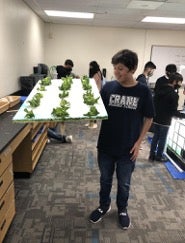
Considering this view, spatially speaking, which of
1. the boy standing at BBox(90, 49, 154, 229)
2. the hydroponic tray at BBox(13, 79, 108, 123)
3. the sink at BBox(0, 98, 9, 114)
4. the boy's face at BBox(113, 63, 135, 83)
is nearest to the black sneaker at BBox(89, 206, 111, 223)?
the boy standing at BBox(90, 49, 154, 229)

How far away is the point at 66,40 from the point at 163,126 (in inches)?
178

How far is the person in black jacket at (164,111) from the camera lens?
2953 millimetres

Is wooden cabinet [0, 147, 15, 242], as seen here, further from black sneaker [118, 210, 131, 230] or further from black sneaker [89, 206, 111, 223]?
black sneaker [118, 210, 131, 230]

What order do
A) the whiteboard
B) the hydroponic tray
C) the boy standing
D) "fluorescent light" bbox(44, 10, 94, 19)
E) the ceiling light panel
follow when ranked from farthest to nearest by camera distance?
1. the whiteboard
2. "fluorescent light" bbox(44, 10, 94, 19)
3. the ceiling light panel
4. the boy standing
5. the hydroponic tray

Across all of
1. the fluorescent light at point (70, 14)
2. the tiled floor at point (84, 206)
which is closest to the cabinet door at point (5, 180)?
the tiled floor at point (84, 206)

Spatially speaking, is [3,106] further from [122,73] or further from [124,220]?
[124,220]

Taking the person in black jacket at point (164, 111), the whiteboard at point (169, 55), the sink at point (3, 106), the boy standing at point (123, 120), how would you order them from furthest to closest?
the whiteboard at point (169, 55), the person in black jacket at point (164, 111), the sink at point (3, 106), the boy standing at point (123, 120)

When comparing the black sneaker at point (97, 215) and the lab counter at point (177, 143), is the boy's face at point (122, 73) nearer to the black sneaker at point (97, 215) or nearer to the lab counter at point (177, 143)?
the black sneaker at point (97, 215)

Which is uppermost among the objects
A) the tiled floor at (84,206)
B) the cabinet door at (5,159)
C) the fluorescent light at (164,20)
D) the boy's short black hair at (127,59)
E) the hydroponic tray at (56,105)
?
the fluorescent light at (164,20)

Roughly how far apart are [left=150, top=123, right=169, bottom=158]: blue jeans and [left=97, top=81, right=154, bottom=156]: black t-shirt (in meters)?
1.53

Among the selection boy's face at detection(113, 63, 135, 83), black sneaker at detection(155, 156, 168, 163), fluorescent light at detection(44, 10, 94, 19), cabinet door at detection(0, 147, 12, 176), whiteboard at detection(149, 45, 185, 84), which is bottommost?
black sneaker at detection(155, 156, 168, 163)

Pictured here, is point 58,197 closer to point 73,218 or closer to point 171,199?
point 73,218

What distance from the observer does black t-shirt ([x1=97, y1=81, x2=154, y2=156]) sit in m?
1.63

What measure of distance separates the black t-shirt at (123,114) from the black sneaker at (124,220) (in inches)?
22.7
